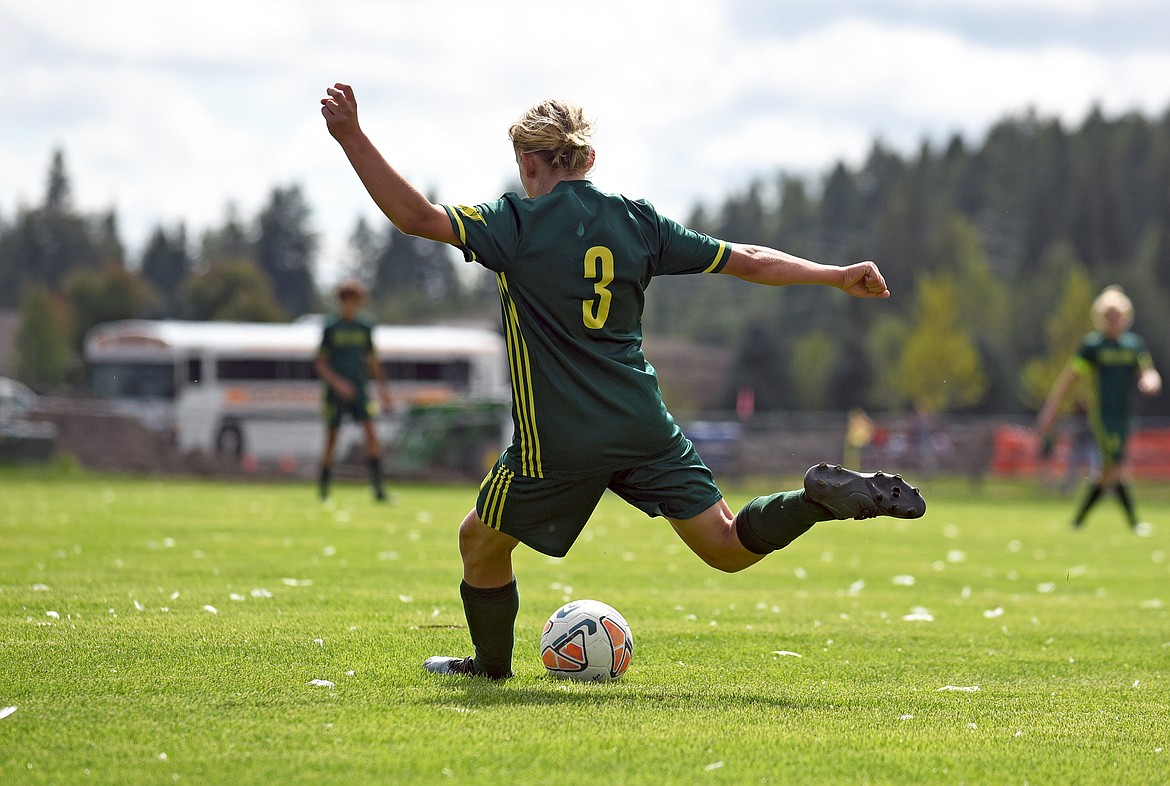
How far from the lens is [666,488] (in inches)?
202

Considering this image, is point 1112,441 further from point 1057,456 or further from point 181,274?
point 181,274

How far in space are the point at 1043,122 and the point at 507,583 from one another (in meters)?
132

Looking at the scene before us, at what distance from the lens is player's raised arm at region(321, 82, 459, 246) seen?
4.55 meters

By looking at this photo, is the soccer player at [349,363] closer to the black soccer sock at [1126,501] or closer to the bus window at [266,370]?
the black soccer sock at [1126,501]

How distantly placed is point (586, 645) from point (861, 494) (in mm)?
1328

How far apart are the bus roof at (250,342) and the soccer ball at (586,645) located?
31779 millimetres

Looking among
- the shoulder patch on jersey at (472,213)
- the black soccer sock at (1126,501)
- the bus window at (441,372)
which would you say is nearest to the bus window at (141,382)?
the bus window at (441,372)

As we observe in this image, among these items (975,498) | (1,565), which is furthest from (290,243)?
(1,565)

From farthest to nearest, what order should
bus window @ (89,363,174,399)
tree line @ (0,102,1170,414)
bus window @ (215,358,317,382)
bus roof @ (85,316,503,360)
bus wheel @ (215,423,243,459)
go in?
1. tree line @ (0,102,1170,414)
2. bus window @ (89,363,174,399)
3. bus roof @ (85,316,503,360)
4. bus window @ (215,358,317,382)
5. bus wheel @ (215,423,243,459)

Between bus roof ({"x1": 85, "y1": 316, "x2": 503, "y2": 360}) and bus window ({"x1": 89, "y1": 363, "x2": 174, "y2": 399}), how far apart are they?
36 centimetres

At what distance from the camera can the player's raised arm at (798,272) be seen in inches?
205

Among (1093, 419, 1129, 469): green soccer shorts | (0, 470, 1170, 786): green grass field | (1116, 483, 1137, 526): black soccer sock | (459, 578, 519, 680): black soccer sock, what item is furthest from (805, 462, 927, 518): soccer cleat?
(1116, 483, 1137, 526): black soccer sock

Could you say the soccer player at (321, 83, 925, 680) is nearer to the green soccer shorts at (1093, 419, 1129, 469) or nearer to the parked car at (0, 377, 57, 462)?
the green soccer shorts at (1093, 419, 1129, 469)

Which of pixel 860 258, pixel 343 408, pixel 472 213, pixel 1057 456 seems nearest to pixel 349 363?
pixel 343 408
